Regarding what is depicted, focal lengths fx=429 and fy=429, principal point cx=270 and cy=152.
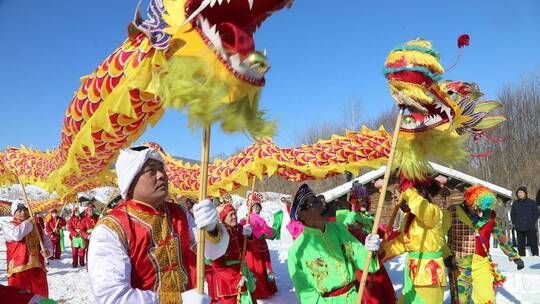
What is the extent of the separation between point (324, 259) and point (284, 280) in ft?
18.4

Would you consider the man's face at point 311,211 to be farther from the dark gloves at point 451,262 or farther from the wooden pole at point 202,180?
the dark gloves at point 451,262

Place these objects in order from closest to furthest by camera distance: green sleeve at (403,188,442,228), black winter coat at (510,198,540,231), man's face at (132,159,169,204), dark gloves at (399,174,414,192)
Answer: man's face at (132,159,169,204) → green sleeve at (403,188,442,228) → dark gloves at (399,174,414,192) → black winter coat at (510,198,540,231)

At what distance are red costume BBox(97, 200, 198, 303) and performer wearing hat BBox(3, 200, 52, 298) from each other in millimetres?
4158

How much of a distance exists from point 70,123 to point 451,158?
127 inches

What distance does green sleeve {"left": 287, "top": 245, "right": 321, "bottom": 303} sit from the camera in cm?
321

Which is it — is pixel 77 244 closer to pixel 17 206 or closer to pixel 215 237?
pixel 17 206

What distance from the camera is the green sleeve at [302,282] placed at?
3.21 m

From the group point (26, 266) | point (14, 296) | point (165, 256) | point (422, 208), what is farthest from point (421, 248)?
point (26, 266)

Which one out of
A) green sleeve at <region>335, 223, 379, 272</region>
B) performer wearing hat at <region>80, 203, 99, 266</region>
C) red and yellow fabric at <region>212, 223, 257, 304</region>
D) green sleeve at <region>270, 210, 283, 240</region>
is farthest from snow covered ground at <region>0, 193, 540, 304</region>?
green sleeve at <region>335, 223, 379, 272</region>

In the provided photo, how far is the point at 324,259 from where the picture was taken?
323 centimetres

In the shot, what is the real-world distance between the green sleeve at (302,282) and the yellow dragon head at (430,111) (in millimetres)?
1249

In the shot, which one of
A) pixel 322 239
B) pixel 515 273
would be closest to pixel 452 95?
pixel 322 239

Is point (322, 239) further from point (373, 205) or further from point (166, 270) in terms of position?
point (373, 205)

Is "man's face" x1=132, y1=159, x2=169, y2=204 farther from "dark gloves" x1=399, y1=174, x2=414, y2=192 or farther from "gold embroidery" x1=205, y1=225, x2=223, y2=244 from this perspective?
"dark gloves" x1=399, y1=174, x2=414, y2=192
